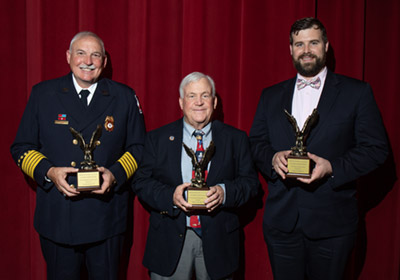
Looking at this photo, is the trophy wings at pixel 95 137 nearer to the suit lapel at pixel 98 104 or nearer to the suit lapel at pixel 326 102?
the suit lapel at pixel 98 104

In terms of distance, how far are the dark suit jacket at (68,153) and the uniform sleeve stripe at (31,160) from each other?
2 cm

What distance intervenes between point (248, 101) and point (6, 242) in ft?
6.68

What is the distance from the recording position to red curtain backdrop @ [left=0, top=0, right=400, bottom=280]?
2.45 meters

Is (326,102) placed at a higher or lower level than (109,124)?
higher

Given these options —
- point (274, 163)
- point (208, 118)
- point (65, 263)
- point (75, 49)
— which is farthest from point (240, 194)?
point (75, 49)

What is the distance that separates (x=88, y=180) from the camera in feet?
5.96

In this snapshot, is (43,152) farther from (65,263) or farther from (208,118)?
(208,118)

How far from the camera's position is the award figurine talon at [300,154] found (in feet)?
5.90

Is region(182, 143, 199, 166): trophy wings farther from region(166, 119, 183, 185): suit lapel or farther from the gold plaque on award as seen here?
region(166, 119, 183, 185): suit lapel

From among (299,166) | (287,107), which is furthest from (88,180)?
(287,107)

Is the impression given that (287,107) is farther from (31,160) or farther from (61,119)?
(31,160)

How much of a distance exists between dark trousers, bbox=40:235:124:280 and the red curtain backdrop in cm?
47

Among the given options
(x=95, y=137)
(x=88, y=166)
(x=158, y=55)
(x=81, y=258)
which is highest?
(x=158, y=55)

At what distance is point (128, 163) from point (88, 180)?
0.34 metres
